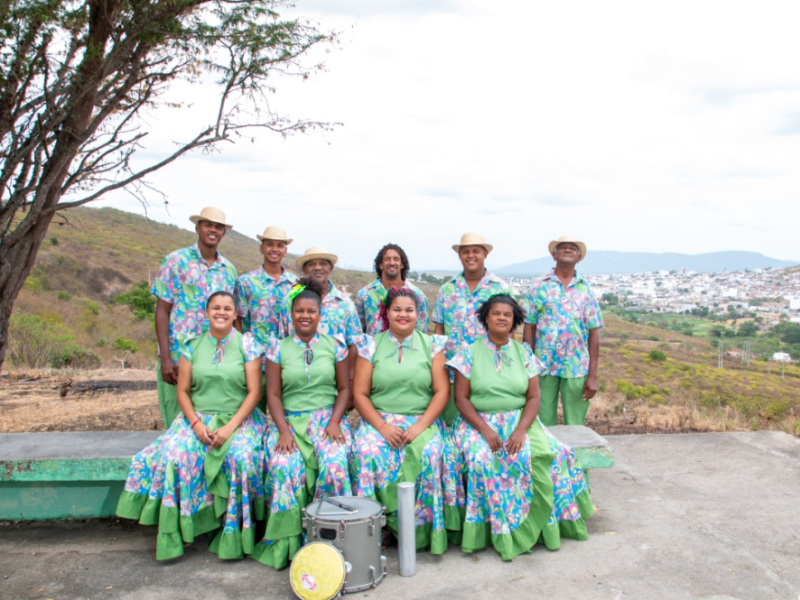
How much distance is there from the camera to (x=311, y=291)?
4578 mm

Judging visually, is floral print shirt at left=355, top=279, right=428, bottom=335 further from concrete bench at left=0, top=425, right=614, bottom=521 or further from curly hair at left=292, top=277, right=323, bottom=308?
concrete bench at left=0, top=425, right=614, bottom=521

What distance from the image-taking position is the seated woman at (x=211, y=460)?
4164 millimetres

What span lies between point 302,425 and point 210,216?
1.61 meters

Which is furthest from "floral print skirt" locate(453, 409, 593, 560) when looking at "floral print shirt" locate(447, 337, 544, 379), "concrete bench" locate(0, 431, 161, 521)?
"concrete bench" locate(0, 431, 161, 521)

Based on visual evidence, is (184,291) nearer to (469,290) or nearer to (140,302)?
(469,290)

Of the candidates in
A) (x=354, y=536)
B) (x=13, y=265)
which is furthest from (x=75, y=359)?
(x=354, y=536)

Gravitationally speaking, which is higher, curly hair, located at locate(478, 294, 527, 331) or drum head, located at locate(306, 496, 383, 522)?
curly hair, located at locate(478, 294, 527, 331)

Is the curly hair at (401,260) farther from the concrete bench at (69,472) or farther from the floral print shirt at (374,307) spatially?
the concrete bench at (69,472)

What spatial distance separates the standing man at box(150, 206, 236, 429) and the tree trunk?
9.54 feet

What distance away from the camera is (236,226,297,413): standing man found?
16.7ft

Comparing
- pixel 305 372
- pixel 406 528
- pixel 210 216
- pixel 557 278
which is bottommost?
pixel 406 528

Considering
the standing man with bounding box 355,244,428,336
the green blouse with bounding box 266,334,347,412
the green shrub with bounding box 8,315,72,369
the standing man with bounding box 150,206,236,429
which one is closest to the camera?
the green blouse with bounding box 266,334,347,412

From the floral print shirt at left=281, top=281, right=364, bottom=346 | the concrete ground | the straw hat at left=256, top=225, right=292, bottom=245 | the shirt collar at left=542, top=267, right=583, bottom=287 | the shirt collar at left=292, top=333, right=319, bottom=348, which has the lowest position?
the concrete ground

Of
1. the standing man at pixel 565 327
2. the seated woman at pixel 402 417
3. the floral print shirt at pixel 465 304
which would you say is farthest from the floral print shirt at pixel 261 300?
the standing man at pixel 565 327
